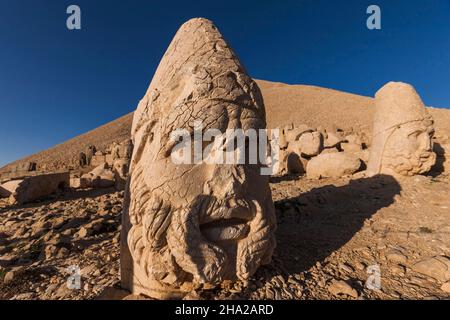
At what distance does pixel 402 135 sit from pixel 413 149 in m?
0.38

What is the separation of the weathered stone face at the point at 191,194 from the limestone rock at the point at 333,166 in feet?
15.9

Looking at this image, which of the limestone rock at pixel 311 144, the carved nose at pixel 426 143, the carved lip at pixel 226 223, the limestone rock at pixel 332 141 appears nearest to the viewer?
the carved lip at pixel 226 223

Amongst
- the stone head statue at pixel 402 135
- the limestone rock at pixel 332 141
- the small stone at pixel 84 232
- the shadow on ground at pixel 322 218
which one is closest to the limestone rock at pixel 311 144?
the limestone rock at pixel 332 141

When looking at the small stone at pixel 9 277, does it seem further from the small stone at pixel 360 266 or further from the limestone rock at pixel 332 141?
the limestone rock at pixel 332 141

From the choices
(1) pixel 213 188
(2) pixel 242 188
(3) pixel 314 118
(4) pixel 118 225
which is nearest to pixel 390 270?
(2) pixel 242 188

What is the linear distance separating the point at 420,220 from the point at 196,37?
4.33m

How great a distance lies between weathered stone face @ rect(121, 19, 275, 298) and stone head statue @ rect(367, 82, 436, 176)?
4441 millimetres

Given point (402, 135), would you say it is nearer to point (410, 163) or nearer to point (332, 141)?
point (410, 163)

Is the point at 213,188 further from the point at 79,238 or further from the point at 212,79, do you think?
the point at 79,238

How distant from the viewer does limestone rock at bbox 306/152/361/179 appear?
6672mm

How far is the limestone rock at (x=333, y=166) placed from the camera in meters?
6.67

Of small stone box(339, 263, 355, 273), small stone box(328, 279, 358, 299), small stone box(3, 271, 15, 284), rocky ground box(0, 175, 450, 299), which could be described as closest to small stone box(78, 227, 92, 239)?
rocky ground box(0, 175, 450, 299)

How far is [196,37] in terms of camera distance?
8.89 feet

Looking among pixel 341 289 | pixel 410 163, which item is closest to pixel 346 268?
pixel 341 289
